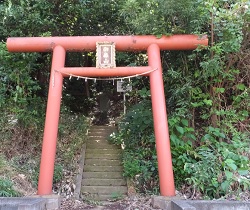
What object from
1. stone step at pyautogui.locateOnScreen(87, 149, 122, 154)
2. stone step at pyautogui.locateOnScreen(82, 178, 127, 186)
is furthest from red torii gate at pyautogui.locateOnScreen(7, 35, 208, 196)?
stone step at pyautogui.locateOnScreen(87, 149, 122, 154)

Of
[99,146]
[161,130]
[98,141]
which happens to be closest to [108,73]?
[161,130]

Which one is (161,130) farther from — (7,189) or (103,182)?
(7,189)

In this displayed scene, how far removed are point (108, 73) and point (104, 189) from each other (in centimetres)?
254

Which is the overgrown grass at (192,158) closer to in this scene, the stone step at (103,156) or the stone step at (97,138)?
the stone step at (103,156)

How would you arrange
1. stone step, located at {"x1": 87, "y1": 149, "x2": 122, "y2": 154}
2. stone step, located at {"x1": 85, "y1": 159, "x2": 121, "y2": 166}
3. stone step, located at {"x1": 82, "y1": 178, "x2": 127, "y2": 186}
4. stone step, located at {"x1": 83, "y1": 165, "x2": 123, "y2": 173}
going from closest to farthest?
stone step, located at {"x1": 82, "y1": 178, "x2": 127, "y2": 186} → stone step, located at {"x1": 83, "y1": 165, "x2": 123, "y2": 173} → stone step, located at {"x1": 85, "y1": 159, "x2": 121, "y2": 166} → stone step, located at {"x1": 87, "y1": 149, "x2": 122, "y2": 154}

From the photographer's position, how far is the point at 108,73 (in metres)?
5.76

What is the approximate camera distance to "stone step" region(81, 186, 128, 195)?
19.8 ft

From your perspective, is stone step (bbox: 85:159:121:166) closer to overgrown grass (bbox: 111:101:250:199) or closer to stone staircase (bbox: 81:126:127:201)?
stone staircase (bbox: 81:126:127:201)

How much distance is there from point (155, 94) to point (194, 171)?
1.70 m

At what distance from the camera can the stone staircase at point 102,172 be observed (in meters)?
5.99

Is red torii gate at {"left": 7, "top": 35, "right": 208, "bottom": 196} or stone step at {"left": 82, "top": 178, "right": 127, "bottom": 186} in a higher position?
red torii gate at {"left": 7, "top": 35, "right": 208, "bottom": 196}

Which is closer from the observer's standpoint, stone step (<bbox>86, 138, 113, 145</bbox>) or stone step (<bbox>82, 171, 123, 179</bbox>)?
stone step (<bbox>82, 171, 123, 179</bbox>)

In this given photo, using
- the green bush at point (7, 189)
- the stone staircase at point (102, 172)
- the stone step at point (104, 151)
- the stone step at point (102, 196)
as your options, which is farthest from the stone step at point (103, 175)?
the green bush at point (7, 189)

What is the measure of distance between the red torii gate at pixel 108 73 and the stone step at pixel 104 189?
110 centimetres
